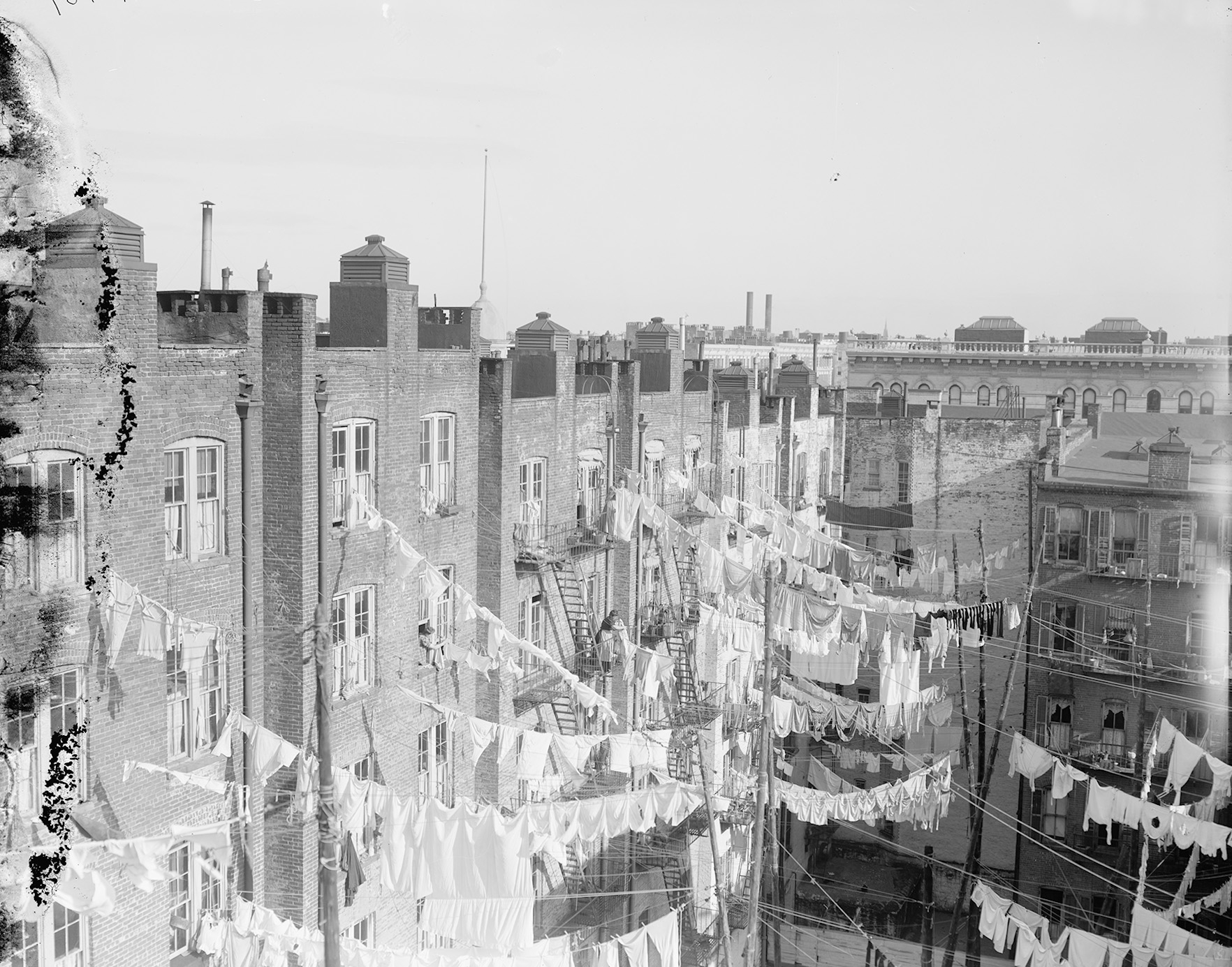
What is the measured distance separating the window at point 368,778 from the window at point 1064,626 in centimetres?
2924

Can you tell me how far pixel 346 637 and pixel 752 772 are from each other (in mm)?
17255

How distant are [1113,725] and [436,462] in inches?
1117

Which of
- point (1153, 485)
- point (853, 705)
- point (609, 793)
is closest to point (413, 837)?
point (609, 793)

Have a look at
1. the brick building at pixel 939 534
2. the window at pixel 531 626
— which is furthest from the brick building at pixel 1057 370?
the window at pixel 531 626

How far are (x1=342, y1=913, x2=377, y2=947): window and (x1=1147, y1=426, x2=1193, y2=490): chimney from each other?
32.0 metres

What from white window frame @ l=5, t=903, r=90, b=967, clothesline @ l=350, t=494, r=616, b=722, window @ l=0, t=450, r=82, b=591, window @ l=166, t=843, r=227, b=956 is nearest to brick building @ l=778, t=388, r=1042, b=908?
clothesline @ l=350, t=494, r=616, b=722

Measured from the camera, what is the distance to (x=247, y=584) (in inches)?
846

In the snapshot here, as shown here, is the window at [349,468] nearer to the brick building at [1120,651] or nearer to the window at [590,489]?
the window at [590,489]

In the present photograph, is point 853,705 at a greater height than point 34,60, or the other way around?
point 34,60

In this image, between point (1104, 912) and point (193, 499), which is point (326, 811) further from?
point (1104, 912)

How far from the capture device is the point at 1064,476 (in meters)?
48.7

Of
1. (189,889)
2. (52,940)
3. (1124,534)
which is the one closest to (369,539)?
(189,889)

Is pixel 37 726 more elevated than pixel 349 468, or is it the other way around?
pixel 349 468

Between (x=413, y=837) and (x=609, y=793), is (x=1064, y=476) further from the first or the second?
(x=413, y=837)
